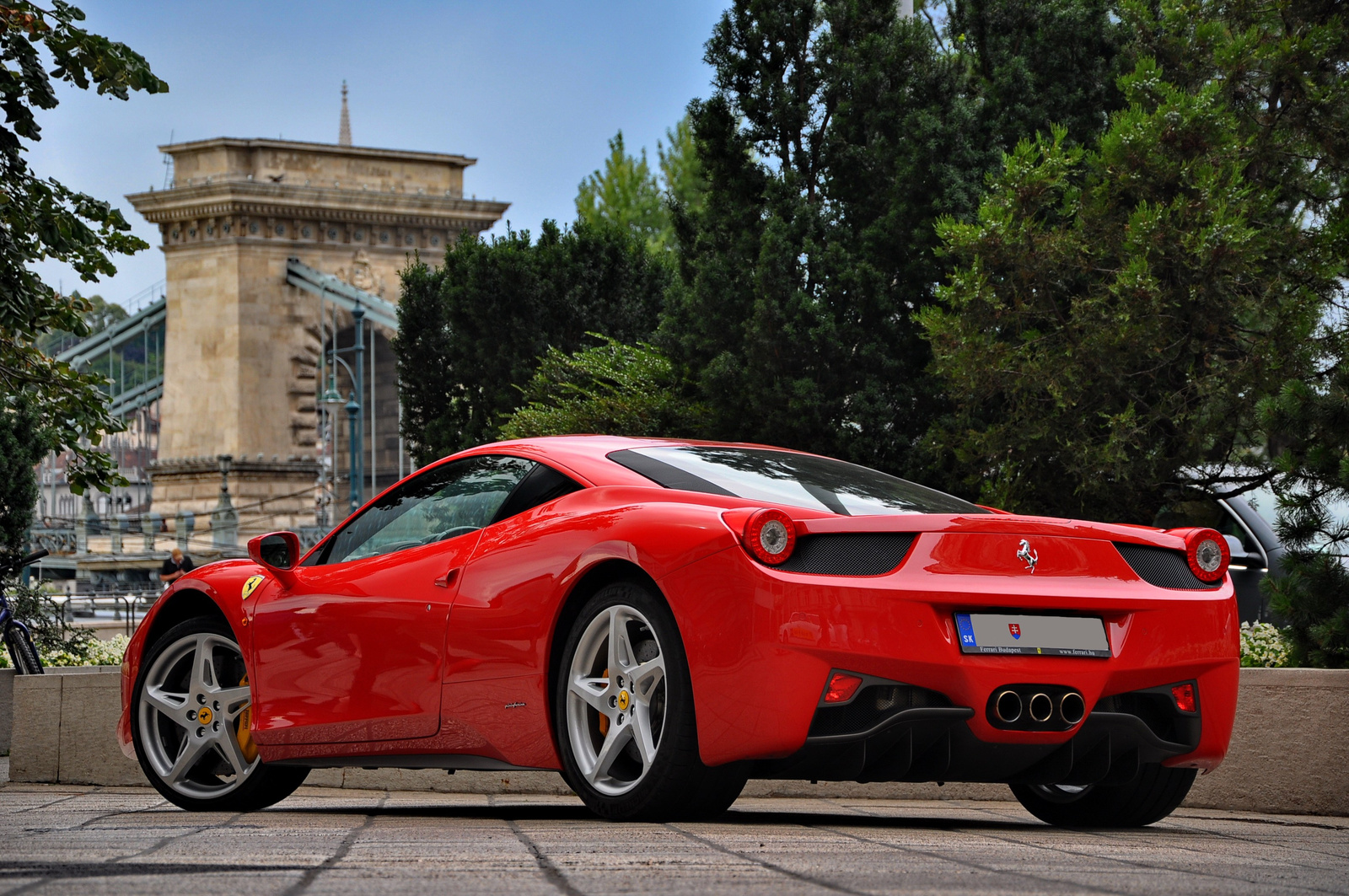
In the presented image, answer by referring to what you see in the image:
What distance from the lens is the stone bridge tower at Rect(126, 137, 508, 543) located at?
54969mm

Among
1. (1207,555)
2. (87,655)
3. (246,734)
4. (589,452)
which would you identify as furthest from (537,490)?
(87,655)

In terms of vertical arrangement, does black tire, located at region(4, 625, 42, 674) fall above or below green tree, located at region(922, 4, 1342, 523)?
below

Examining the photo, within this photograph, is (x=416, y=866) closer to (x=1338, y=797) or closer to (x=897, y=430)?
(x=1338, y=797)

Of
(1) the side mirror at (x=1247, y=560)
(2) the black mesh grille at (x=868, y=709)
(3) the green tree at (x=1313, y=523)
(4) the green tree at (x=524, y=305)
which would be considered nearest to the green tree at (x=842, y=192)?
(1) the side mirror at (x=1247, y=560)

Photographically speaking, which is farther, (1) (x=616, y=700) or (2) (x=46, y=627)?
(2) (x=46, y=627)

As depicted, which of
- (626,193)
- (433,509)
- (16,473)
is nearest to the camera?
(433,509)

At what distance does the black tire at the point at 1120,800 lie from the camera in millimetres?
5266

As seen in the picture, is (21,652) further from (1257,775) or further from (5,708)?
(1257,775)

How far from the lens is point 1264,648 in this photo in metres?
8.44

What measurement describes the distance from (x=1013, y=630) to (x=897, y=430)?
419 inches

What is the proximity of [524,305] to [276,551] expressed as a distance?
73.0 feet

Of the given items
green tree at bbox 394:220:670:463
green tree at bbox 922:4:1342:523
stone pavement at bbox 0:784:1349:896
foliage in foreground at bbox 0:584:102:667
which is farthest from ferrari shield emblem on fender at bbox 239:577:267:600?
green tree at bbox 394:220:670:463

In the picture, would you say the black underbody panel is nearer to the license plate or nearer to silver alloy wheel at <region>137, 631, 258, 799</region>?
the license plate

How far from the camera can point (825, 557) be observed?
439 cm
